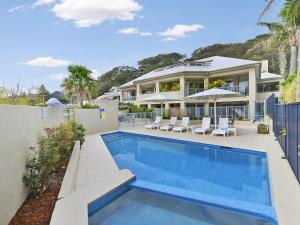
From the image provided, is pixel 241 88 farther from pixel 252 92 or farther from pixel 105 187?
pixel 105 187

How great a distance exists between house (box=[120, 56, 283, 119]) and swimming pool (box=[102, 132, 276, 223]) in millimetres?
10058

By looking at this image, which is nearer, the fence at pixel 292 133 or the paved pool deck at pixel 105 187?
the paved pool deck at pixel 105 187

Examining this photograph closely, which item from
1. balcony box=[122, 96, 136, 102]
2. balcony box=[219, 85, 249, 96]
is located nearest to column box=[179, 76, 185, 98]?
balcony box=[219, 85, 249, 96]

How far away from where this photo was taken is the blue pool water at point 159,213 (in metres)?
4.32

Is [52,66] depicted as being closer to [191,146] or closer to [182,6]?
[182,6]

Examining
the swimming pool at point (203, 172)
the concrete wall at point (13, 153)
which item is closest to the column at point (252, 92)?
the swimming pool at point (203, 172)

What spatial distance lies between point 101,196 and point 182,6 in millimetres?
18241

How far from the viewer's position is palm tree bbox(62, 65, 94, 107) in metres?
20.1

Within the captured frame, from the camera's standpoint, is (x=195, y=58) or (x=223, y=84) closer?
(x=223, y=84)

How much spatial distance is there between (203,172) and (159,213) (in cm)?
335

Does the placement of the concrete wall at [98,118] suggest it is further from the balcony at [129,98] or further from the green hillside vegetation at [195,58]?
the green hillside vegetation at [195,58]

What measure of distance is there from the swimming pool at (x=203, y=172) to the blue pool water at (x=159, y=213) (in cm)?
16

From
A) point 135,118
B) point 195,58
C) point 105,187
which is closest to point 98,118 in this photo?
point 135,118

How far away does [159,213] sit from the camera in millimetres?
4703
